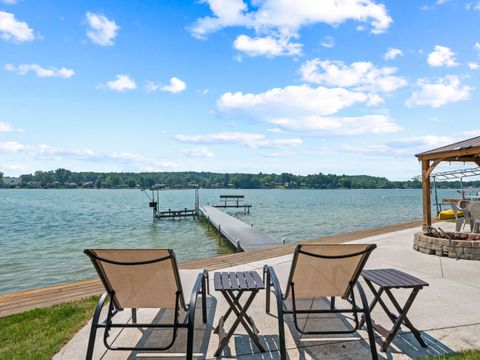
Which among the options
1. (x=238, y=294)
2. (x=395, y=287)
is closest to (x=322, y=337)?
(x=395, y=287)

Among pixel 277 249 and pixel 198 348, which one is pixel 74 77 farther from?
pixel 198 348

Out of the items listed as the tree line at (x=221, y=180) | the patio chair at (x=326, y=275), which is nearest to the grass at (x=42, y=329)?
the patio chair at (x=326, y=275)

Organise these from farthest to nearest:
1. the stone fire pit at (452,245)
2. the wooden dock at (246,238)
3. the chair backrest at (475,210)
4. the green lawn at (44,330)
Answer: the wooden dock at (246,238), the chair backrest at (475,210), the stone fire pit at (452,245), the green lawn at (44,330)

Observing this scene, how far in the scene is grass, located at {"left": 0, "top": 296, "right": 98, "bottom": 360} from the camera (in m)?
3.04

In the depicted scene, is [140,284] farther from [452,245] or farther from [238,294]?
[452,245]

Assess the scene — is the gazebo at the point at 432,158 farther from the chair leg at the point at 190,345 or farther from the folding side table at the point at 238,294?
the chair leg at the point at 190,345

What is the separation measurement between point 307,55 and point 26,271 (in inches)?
449

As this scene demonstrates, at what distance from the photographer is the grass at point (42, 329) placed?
304 centimetres

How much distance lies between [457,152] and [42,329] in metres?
8.03

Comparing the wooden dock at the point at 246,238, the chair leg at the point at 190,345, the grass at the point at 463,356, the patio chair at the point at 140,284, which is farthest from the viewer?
the wooden dock at the point at 246,238

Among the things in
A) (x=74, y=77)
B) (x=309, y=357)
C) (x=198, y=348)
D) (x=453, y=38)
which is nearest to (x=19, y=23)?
(x=74, y=77)

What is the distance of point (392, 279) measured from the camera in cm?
307

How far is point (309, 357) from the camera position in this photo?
276 cm

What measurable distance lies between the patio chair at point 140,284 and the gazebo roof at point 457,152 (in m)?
6.82
